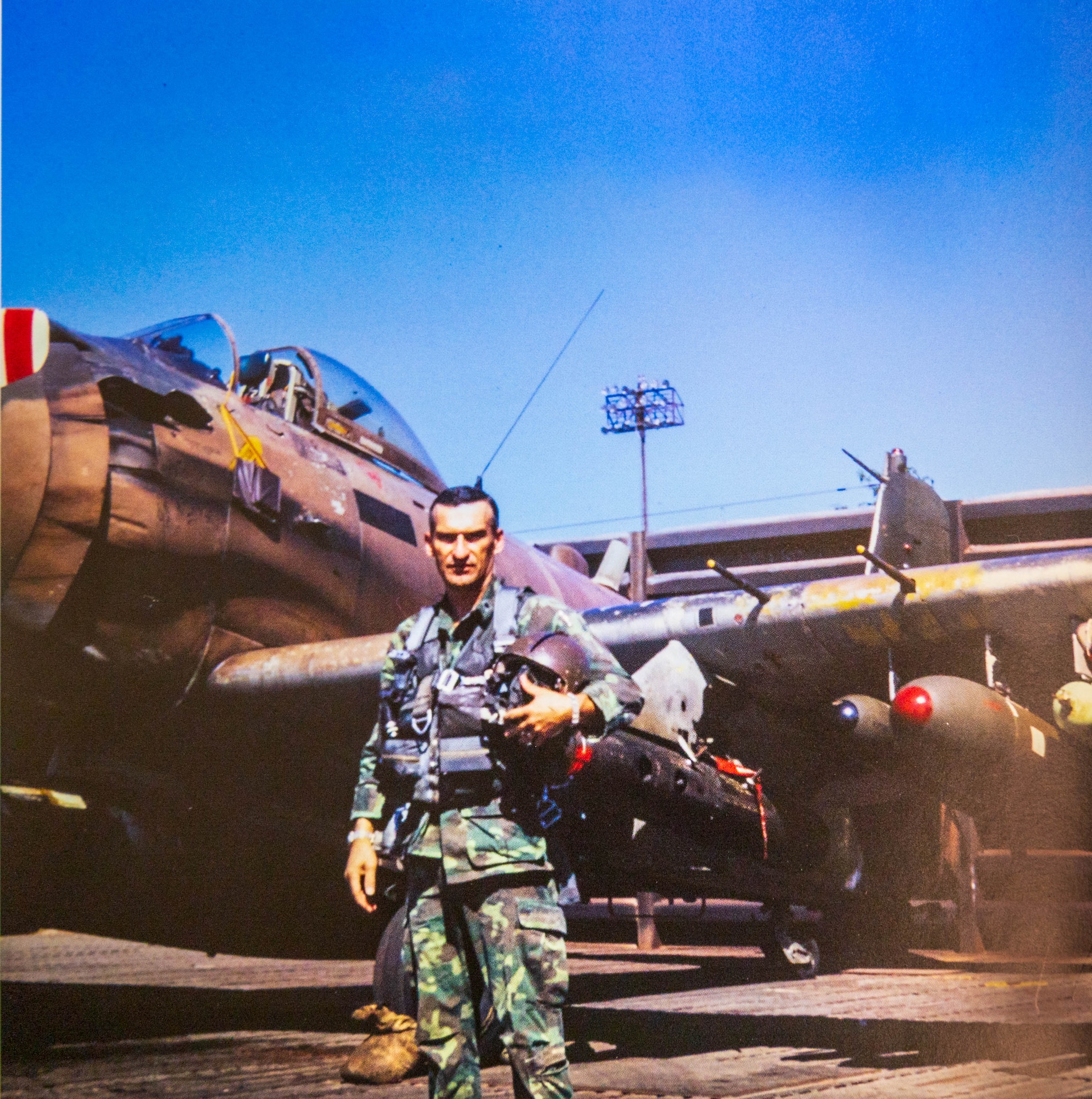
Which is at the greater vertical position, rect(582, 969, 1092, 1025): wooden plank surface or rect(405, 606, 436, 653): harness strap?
rect(405, 606, 436, 653): harness strap

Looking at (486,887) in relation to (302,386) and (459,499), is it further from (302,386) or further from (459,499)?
(302,386)

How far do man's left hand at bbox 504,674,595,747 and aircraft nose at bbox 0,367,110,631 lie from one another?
123 inches

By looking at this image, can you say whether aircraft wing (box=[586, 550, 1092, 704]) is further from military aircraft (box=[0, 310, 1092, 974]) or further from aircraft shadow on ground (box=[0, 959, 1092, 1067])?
aircraft shadow on ground (box=[0, 959, 1092, 1067])

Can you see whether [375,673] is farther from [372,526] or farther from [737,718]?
[737,718]

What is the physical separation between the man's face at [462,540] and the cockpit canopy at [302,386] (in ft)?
11.6

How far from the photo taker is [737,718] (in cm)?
617

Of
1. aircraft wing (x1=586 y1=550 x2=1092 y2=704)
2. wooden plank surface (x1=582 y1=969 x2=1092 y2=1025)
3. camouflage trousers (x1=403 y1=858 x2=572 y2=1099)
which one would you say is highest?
aircraft wing (x1=586 y1=550 x2=1092 y2=704)

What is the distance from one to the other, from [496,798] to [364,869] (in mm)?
407

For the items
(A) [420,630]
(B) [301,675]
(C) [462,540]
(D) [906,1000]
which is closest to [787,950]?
(D) [906,1000]

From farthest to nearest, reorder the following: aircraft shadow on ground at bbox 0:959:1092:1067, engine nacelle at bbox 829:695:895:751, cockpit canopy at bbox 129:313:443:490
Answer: cockpit canopy at bbox 129:313:443:490 < engine nacelle at bbox 829:695:895:751 < aircraft shadow on ground at bbox 0:959:1092:1067

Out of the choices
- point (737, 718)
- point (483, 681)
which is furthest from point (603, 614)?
point (483, 681)

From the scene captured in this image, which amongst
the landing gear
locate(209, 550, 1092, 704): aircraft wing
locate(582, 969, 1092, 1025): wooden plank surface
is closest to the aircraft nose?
locate(209, 550, 1092, 704): aircraft wing

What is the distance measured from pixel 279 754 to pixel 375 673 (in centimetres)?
95

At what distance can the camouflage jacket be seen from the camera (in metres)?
2.45
